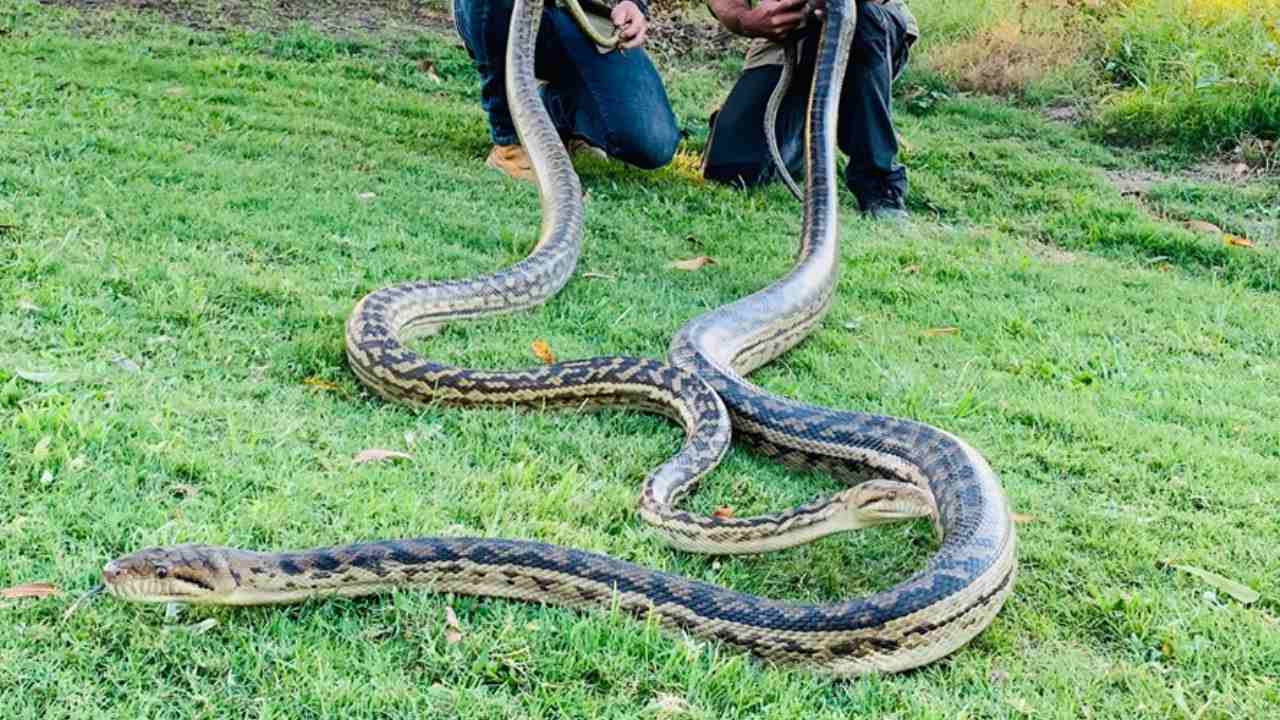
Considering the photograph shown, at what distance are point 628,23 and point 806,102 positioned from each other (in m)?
1.39

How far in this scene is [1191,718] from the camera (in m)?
3.17

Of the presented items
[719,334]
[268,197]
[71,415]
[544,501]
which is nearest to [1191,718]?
[544,501]

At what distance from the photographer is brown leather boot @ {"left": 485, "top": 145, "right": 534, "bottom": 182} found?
320 inches

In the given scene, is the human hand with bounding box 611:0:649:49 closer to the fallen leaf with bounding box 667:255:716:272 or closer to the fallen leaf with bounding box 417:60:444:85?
the fallen leaf with bounding box 667:255:716:272

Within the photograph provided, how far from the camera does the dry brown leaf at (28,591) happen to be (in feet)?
10.4

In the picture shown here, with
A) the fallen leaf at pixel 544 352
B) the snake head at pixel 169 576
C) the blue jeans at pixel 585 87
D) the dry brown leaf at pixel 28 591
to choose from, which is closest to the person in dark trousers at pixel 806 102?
the blue jeans at pixel 585 87

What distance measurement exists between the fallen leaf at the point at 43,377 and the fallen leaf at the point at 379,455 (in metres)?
Answer: 1.10

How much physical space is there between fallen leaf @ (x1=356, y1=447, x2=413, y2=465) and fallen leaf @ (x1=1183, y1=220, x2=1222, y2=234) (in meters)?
5.99

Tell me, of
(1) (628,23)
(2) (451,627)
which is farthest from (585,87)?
(2) (451,627)

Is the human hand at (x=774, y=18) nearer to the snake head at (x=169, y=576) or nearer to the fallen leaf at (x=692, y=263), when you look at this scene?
the fallen leaf at (x=692, y=263)

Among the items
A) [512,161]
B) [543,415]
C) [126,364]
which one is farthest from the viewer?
[512,161]

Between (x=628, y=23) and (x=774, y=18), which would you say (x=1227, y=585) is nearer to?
(x=774, y=18)

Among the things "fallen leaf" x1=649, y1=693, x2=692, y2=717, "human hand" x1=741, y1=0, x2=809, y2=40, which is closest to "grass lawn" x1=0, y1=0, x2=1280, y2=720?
"fallen leaf" x1=649, y1=693, x2=692, y2=717

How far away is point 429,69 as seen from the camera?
11.0 meters
